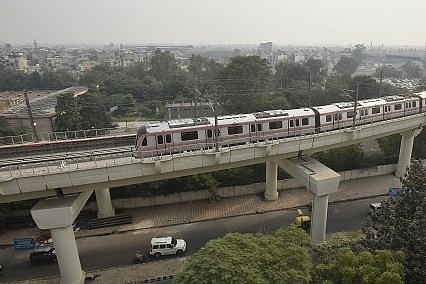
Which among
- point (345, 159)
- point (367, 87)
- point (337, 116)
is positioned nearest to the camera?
point (337, 116)

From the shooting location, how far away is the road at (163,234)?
2356 cm

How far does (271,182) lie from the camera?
104ft

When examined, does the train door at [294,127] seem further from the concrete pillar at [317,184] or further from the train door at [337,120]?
the train door at [337,120]

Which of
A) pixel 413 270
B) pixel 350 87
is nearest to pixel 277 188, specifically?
pixel 413 270

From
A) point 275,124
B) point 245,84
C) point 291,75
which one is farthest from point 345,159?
point 291,75

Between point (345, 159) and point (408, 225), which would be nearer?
point (408, 225)

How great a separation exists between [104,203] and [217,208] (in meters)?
10.0

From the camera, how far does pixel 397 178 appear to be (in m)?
36.3

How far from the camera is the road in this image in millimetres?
23562

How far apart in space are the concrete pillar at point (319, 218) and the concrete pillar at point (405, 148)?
1661 centimetres

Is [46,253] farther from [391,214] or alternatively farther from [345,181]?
[345,181]

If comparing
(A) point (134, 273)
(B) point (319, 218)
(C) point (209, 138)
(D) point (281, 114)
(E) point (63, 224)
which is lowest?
(A) point (134, 273)

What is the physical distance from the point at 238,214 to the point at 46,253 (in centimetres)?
1542

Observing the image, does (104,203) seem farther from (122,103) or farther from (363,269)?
(122,103)
